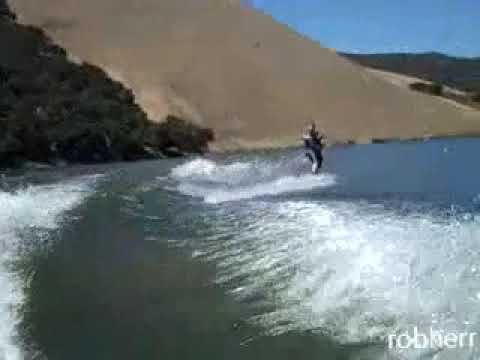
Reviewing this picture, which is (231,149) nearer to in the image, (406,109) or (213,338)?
(406,109)

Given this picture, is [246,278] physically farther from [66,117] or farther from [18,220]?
[66,117]

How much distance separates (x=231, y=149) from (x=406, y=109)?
2454 centimetres

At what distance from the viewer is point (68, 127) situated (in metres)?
47.1

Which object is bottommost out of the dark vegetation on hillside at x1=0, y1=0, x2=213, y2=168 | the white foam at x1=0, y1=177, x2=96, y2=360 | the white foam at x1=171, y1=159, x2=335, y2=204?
the white foam at x1=0, y1=177, x2=96, y2=360

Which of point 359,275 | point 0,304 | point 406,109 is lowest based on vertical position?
point 0,304

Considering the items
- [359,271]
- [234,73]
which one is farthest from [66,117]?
[359,271]

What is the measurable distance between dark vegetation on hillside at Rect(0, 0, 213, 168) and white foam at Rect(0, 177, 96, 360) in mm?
17206

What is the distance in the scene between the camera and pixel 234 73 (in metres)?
77.8

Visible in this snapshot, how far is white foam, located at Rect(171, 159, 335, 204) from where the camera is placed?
19.5m

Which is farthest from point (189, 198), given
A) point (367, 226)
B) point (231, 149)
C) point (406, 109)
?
point (406, 109)

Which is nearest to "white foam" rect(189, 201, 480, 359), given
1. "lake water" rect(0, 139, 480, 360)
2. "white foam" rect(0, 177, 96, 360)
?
"lake water" rect(0, 139, 480, 360)

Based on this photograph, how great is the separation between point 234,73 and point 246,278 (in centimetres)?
6930

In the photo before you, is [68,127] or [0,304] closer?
[0,304]

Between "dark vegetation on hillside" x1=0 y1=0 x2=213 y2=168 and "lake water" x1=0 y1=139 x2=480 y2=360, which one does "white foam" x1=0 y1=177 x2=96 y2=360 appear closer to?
"lake water" x1=0 y1=139 x2=480 y2=360
